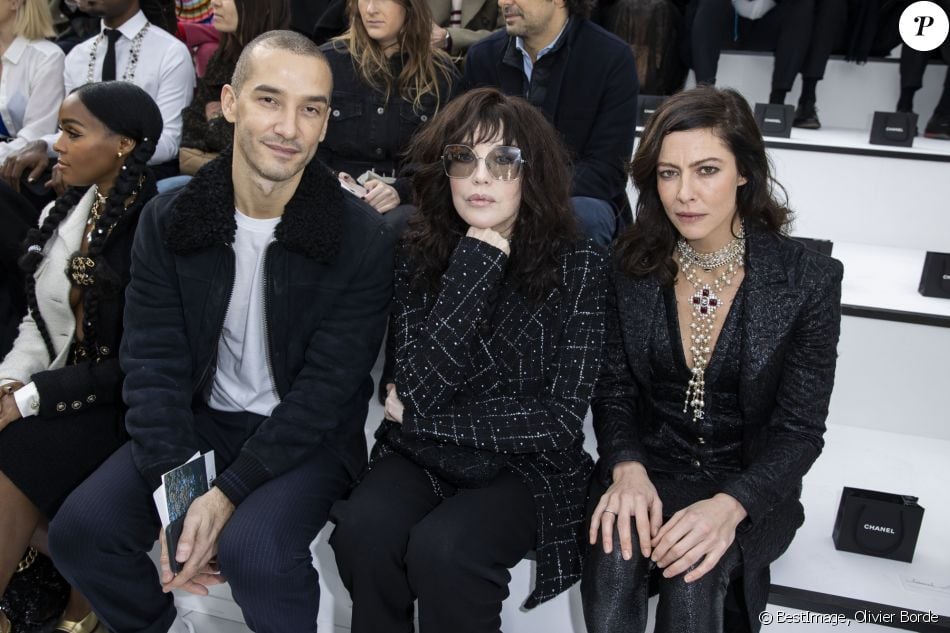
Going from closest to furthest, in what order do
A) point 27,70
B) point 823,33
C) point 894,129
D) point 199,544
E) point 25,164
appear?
point 199,544
point 25,164
point 894,129
point 27,70
point 823,33

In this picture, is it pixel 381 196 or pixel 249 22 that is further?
pixel 249 22

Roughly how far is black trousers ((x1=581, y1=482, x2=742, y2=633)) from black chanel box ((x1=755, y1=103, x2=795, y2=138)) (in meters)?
1.93

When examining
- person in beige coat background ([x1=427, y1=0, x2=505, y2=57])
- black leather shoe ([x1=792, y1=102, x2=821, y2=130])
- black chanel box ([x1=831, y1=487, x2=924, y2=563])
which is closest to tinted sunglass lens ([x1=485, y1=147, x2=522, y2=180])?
black chanel box ([x1=831, y1=487, x2=924, y2=563])

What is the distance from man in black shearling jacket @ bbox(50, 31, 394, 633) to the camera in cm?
159

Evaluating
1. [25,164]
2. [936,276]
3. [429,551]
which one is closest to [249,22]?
[25,164]

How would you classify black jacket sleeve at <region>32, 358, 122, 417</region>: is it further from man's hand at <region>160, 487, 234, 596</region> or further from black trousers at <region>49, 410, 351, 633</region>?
man's hand at <region>160, 487, 234, 596</region>

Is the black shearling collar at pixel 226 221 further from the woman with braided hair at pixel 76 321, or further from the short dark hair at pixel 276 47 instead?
the woman with braided hair at pixel 76 321

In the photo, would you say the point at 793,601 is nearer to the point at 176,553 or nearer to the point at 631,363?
the point at 631,363

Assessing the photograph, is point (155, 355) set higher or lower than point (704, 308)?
lower

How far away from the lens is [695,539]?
141 cm

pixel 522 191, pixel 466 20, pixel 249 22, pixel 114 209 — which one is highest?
pixel 466 20

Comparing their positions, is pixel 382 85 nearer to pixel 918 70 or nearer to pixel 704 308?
pixel 704 308

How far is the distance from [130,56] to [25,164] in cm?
55

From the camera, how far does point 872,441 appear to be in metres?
2.29
